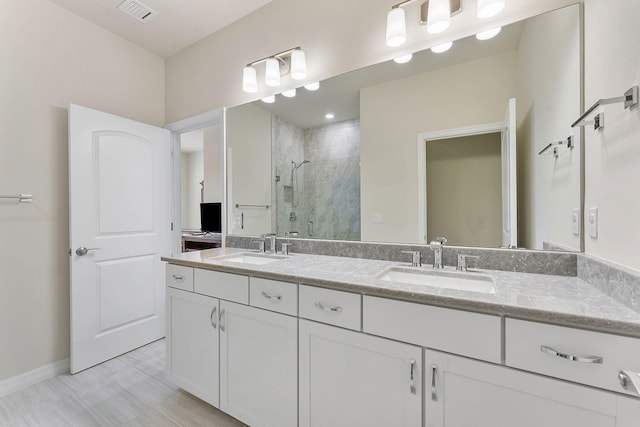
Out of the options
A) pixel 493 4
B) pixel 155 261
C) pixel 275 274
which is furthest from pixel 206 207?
pixel 493 4

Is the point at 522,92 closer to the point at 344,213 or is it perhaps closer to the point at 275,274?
the point at 344,213

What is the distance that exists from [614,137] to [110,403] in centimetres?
275

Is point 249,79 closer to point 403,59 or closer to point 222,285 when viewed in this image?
point 403,59

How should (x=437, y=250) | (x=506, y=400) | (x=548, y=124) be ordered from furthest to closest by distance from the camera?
(x=437, y=250)
(x=548, y=124)
(x=506, y=400)

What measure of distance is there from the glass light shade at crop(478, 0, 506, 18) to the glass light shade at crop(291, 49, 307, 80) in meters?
1.03

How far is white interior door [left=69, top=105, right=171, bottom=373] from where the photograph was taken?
6.75ft

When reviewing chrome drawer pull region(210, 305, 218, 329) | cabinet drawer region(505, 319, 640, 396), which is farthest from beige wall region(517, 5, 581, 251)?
chrome drawer pull region(210, 305, 218, 329)

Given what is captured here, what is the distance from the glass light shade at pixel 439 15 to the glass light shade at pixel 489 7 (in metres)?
0.14

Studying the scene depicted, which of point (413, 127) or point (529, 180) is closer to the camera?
point (529, 180)

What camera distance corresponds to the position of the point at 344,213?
71.7 inches

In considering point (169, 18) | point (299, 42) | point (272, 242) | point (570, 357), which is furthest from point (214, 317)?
point (169, 18)

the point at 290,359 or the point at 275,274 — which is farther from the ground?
the point at 275,274

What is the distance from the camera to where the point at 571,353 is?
2.45ft

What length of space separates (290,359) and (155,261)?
1.89 meters
